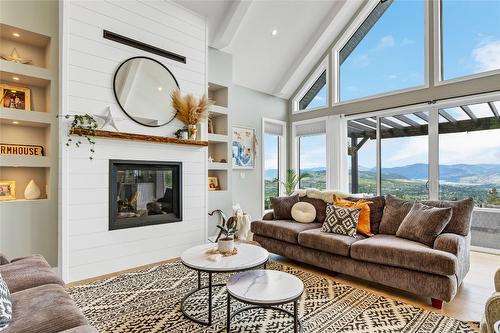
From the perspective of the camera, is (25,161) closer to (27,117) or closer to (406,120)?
(27,117)

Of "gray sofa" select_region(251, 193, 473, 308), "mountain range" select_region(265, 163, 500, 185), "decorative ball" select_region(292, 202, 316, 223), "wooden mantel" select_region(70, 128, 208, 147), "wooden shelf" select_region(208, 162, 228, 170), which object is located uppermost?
"wooden mantel" select_region(70, 128, 208, 147)

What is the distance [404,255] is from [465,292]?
82 cm

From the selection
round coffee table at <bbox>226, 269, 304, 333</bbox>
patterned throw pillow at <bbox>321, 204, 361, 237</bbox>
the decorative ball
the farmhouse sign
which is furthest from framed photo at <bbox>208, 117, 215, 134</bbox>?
round coffee table at <bbox>226, 269, 304, 333</bbox>

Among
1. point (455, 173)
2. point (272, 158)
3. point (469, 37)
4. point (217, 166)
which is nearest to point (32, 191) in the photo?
point (217, 166)

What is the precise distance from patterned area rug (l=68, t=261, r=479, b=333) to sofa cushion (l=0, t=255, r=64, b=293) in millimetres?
554

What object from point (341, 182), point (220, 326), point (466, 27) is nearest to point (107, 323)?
point (220, 326)

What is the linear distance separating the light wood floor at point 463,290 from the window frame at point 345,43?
9.35ft

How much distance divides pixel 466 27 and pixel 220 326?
5.41m

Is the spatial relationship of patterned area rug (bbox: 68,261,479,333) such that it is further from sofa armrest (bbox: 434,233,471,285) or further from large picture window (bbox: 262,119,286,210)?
large picture window (bbox: 262,119,286,210)

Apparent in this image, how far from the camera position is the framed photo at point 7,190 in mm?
2979

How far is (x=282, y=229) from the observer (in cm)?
364

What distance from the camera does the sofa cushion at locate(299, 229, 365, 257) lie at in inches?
118

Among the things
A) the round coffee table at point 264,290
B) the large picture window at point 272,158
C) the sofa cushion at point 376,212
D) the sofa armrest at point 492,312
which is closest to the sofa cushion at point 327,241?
the sofa cushion at point 376,212

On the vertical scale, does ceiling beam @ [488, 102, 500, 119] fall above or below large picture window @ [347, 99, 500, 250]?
above
